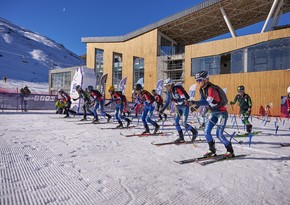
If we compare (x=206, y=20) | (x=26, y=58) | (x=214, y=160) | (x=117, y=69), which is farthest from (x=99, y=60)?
(x=26, y=58)

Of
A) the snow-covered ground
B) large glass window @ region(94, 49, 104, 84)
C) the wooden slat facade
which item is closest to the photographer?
the snow-covered ground

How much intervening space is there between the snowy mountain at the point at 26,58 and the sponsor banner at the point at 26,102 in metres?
45.1

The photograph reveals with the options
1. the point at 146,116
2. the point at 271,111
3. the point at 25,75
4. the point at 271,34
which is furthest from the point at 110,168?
the point at 25,75

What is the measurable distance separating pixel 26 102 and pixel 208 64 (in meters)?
22.3

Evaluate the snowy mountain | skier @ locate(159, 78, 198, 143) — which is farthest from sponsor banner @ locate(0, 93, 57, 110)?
the snowy mountain

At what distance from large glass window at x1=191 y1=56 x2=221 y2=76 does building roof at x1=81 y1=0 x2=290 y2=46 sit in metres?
7.51

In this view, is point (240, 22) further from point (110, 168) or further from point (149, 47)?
point (110, 168)

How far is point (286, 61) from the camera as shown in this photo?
2203 centimetres

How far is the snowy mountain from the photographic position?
2773 inches

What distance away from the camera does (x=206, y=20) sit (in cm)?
3341

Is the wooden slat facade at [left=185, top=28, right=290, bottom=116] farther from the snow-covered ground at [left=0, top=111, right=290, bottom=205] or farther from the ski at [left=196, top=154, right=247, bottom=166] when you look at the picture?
the ski at [left=196, top=154, right=247, bottom=166]

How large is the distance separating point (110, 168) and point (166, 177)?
1.12 m

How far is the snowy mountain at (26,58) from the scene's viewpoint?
70.4 m

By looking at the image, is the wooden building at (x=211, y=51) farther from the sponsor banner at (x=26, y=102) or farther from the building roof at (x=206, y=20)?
the sponsor banner at (x=26, y=102)
